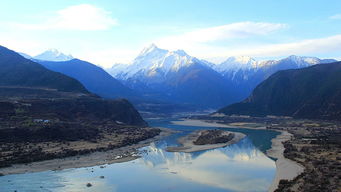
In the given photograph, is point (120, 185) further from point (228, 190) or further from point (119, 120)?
point (119, 120)

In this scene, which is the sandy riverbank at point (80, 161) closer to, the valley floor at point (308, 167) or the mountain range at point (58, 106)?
the valley floor at point (308, 167)

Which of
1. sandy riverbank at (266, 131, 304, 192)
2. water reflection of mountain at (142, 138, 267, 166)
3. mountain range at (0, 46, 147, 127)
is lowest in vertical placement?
water reflection of mountain at (142, 138, 267, 166)

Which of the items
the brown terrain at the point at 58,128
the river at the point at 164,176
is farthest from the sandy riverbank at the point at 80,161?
the river at the point at 164,176

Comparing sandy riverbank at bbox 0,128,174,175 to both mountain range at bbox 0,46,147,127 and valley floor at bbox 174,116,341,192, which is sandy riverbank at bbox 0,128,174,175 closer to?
valley floor at bbox 174,116,341,192

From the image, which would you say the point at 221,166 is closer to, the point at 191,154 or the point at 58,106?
the point at 191,154

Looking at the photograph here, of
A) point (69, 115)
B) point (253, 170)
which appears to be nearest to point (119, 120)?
point (69, 115)

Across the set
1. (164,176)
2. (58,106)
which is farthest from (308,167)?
(58,106)

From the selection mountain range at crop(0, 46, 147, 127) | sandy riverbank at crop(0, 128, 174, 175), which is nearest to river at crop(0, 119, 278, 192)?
sandy riverbank at crop(0, 128, 174, 175)
